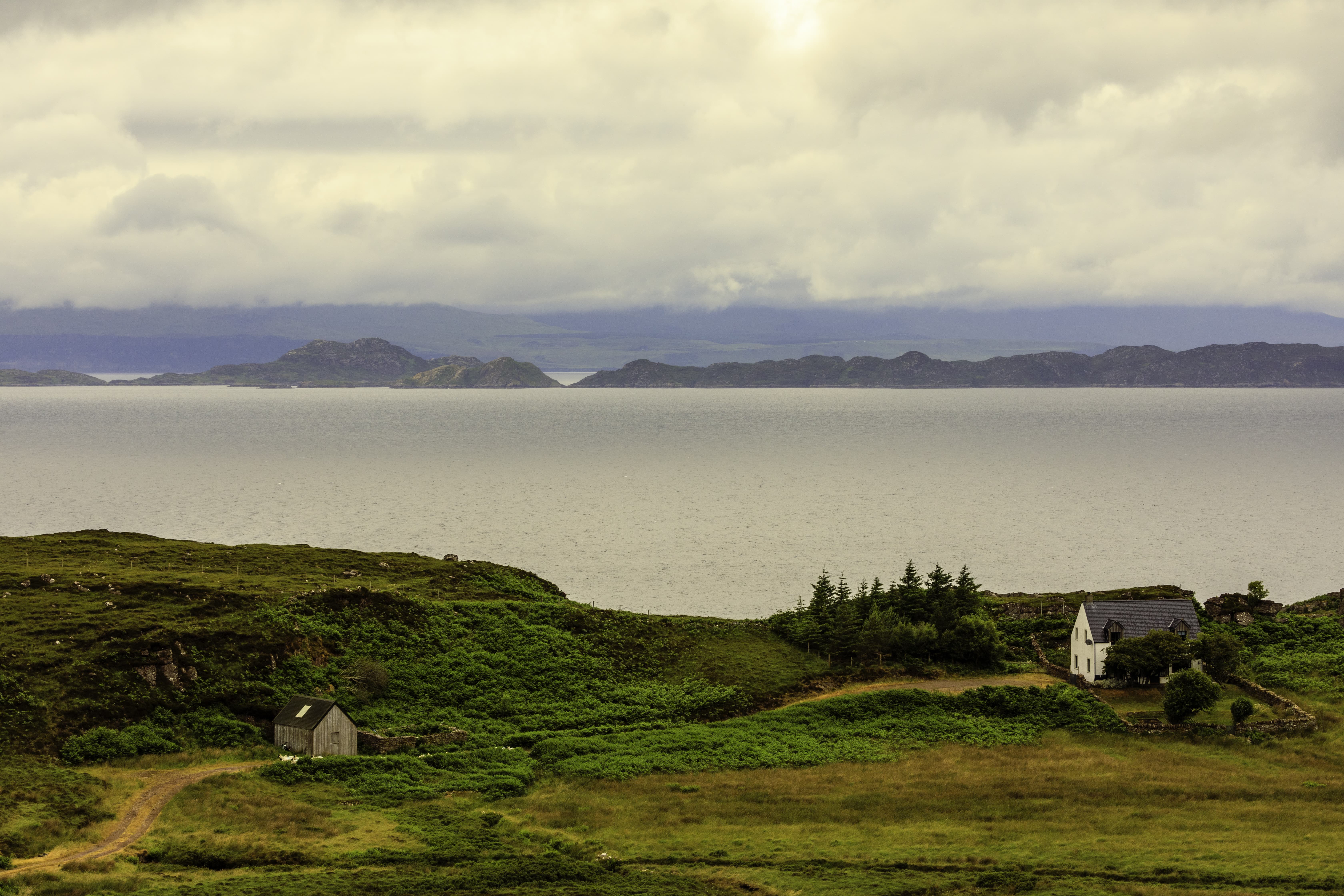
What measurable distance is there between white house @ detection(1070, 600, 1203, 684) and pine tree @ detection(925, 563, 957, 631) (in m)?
8.61

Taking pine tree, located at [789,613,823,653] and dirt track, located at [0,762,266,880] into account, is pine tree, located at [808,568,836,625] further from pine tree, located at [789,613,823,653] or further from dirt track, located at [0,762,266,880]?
dirt track, located at [0,762,266,880]

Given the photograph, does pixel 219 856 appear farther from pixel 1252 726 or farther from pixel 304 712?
pixel 1252 726

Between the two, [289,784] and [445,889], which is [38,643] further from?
[445,889]

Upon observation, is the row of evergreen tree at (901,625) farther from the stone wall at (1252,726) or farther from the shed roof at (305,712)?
the shed roof at (305,712)

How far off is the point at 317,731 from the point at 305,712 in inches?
67.8


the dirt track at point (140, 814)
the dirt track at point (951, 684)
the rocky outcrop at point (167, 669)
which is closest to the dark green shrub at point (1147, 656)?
the dirt track at point (951, 684)

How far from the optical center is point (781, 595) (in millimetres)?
112500

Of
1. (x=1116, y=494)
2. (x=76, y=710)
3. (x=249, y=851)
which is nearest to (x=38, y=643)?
(x=76, y=710)

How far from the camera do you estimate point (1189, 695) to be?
63.3 metres

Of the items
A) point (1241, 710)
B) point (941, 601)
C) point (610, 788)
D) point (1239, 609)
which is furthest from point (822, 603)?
point (1239, 609)

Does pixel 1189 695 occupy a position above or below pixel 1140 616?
below

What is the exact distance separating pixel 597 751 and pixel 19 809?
26620 millimetres

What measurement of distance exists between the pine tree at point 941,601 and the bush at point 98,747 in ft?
171

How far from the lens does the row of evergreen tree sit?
2975 inches
